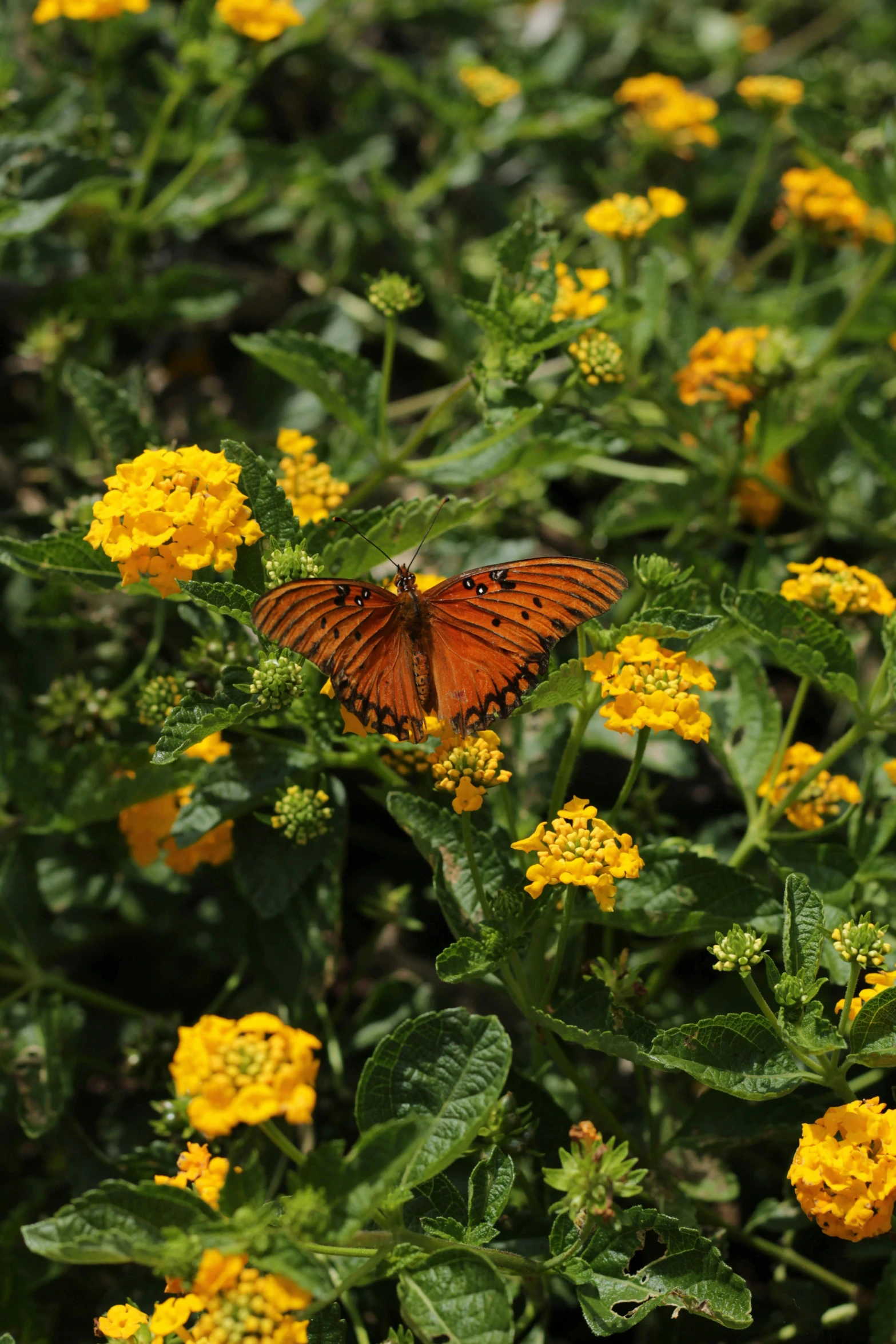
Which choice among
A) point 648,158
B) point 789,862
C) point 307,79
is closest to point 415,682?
point 789,862

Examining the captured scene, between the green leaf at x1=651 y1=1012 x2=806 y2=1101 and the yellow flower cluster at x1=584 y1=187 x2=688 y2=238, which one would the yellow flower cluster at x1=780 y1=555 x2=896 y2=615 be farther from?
the yellow flower cluster at x1=584 y1=187 x2=688 y2=238

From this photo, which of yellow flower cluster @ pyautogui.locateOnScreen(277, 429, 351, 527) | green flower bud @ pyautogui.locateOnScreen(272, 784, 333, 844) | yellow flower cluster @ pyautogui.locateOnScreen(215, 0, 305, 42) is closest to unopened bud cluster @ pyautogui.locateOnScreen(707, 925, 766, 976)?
green flower bud @ pyautogui.locateOnScreen(272, 784, 333, 844)

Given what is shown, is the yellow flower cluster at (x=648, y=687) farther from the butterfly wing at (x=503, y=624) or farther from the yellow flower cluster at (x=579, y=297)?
the yellow flower cluster at (x=579, y=297)

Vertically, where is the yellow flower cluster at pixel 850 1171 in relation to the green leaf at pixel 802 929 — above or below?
below

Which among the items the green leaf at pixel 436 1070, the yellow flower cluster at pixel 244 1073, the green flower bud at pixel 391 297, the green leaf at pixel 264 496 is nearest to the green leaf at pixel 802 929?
the green leaf at pixel 436 1070

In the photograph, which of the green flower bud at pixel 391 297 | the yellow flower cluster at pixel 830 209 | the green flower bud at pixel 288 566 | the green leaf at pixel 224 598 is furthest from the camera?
the yellow flower cluster at pixel 830 209

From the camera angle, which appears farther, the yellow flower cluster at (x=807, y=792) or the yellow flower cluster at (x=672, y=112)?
the yellow flower cluster at (x=672, y=112)

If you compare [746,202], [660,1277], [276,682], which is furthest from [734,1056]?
[746,202]
